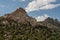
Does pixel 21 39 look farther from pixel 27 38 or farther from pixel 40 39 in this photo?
pixel 40 39

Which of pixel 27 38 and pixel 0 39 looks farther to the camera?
pixel 27 38

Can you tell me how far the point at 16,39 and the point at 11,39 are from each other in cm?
450

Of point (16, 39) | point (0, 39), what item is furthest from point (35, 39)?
point (0, 39)

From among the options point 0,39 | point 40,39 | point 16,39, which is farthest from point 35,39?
point 0,39

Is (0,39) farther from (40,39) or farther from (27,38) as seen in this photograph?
(40,39)

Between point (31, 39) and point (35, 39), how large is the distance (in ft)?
17.1

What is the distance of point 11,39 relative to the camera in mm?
172750

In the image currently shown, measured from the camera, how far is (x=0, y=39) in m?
167

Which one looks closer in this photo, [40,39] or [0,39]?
[0,39]

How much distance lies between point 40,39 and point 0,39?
3788 cm

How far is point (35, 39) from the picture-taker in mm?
183125

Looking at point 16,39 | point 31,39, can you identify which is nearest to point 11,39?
point 16,39

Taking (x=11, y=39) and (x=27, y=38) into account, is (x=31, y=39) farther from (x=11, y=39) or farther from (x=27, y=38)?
(x=11, y=39)

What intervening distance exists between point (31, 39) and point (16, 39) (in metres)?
13.7
